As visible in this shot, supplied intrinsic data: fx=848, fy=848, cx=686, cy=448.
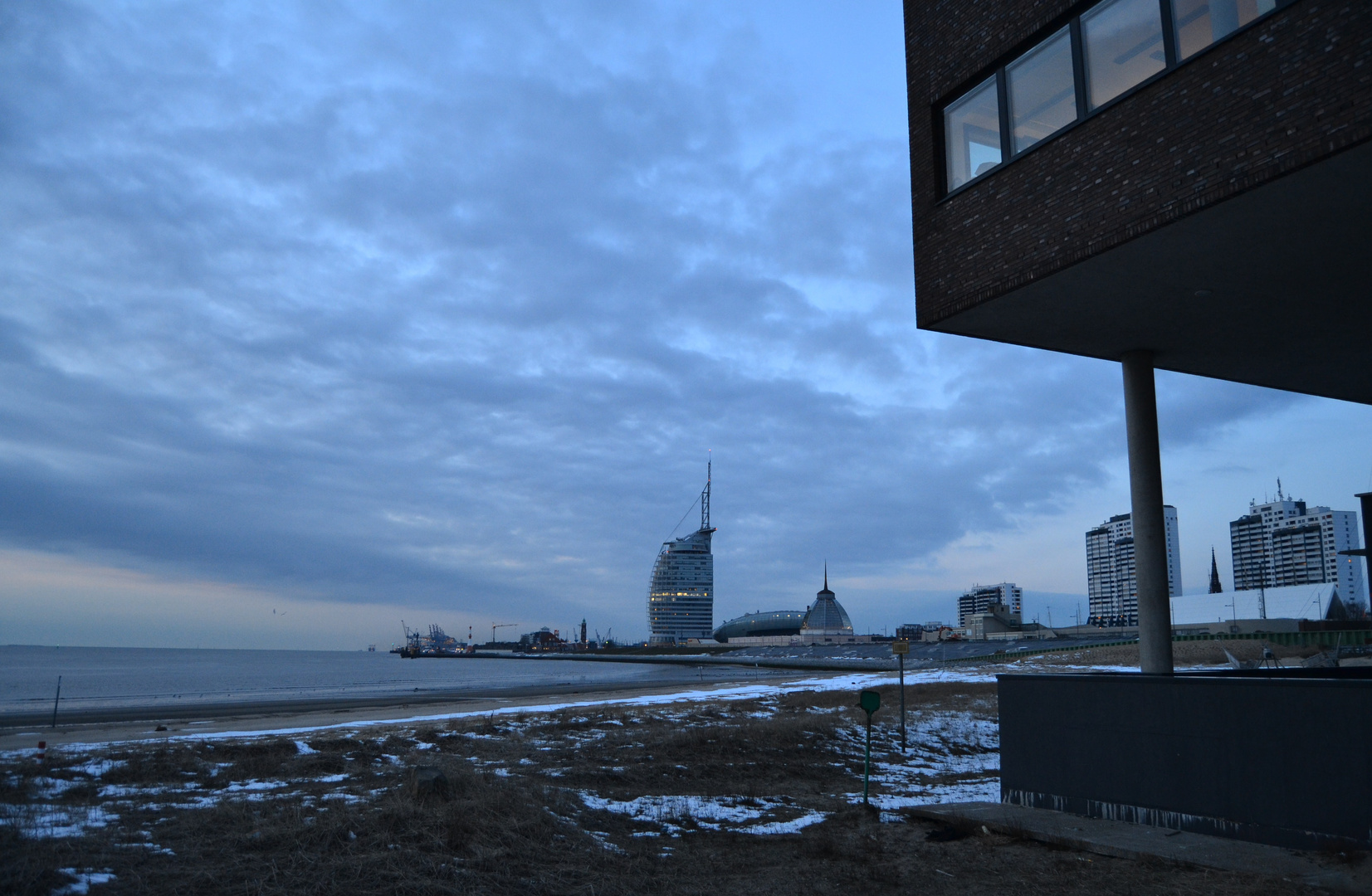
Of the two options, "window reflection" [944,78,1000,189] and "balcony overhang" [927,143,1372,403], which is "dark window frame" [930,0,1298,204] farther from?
"balcony overhang" [927,143,1372,403]

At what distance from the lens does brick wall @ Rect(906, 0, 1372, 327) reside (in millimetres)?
9289

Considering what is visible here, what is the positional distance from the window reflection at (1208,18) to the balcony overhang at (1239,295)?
2.29 metres

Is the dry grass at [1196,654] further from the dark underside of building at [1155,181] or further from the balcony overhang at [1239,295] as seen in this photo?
the dark underside of building at [1155,181]

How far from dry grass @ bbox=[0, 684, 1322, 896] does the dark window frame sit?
9691 mm

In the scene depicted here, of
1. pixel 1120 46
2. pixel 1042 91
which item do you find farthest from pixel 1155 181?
pixel 1042 91

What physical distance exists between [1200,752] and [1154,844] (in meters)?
1.59

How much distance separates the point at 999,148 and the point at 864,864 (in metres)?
11.0

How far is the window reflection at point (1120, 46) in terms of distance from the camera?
11.5 metres

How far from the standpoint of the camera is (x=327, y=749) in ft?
65.0

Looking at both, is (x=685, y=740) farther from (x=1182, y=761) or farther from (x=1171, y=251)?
(x=1171, y=251)

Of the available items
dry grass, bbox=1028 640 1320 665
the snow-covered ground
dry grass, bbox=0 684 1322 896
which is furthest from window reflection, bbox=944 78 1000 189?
dry grass, bbox=1028 640 1320 665

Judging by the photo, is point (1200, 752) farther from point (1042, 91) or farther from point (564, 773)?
point (564, 773)

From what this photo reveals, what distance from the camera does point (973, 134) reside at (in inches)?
571

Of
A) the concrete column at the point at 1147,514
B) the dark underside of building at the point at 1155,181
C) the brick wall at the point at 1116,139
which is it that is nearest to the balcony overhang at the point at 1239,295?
the dark underside of building at the point at 1155,181
